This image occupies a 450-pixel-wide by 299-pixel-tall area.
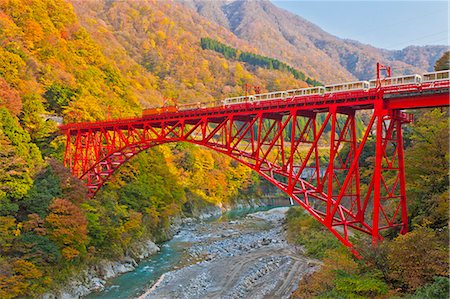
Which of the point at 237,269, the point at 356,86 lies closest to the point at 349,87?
the point at 356,86

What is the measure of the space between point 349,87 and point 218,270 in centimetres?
1461

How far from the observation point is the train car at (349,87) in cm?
1551

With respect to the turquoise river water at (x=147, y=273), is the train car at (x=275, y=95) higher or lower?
higher

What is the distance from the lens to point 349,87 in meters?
16.4

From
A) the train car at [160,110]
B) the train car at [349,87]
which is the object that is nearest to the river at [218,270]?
the train car at [349,87]

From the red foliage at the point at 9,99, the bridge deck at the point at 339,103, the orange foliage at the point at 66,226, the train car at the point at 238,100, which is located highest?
the red foliage at the point at 9,99

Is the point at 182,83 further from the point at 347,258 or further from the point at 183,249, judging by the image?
the point at 347,258

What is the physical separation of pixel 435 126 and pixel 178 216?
1295 inches

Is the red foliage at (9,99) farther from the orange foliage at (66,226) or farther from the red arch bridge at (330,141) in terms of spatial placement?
the orange foliage at (66,226)

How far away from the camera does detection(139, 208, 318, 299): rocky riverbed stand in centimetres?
2005

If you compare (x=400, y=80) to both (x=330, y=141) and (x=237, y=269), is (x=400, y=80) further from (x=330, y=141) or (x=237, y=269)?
(x=237, y=269)

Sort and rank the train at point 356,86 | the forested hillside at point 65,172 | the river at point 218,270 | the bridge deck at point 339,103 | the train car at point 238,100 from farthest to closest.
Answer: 1. the train car at point 238,100
2. the river at point 218,270
3. the forested hillside at point 65,172
4. the train at point 356,86
5. the bridge deck at point 339,103

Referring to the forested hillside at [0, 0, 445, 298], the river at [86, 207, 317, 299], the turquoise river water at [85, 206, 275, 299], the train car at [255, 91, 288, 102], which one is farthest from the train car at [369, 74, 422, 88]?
the turquoise river water at [85, 206, 275, 299]

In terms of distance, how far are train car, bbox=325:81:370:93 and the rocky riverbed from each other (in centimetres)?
1053
